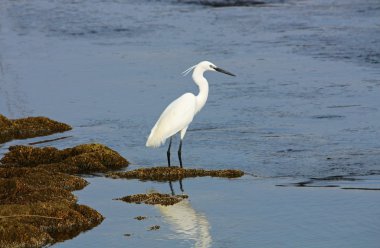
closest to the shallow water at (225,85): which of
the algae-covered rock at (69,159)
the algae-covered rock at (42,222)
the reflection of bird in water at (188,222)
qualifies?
the reflection of bird in water at (188,222)

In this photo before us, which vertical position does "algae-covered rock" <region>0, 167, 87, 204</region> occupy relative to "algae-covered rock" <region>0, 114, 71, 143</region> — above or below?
below

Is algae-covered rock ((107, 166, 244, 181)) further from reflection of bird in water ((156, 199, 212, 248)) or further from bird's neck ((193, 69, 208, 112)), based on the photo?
bird's neck ((193, 69, 208, 112))

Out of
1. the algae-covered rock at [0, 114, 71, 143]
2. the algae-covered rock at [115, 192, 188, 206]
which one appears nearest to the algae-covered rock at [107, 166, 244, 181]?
the algae-covered rock at [115, 192, 188, 206]

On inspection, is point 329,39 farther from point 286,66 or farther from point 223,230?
point 223,230

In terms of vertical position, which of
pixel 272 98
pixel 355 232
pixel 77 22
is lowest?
pixel 355 232

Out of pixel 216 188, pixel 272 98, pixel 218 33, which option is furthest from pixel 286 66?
pixel 216 188

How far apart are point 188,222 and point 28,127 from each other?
5.48 m

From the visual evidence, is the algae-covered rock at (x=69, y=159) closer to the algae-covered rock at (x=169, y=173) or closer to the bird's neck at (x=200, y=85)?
the algae-covered rock at (x=169, y=173)

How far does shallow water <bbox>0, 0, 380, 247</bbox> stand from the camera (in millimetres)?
11559

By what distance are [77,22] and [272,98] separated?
10.5 m

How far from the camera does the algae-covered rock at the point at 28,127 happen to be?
1414 centimetres

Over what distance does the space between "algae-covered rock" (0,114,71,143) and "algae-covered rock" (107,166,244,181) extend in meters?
2.89

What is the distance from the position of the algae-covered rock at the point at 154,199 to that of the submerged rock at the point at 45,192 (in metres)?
0.62

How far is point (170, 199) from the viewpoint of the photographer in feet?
33.7
